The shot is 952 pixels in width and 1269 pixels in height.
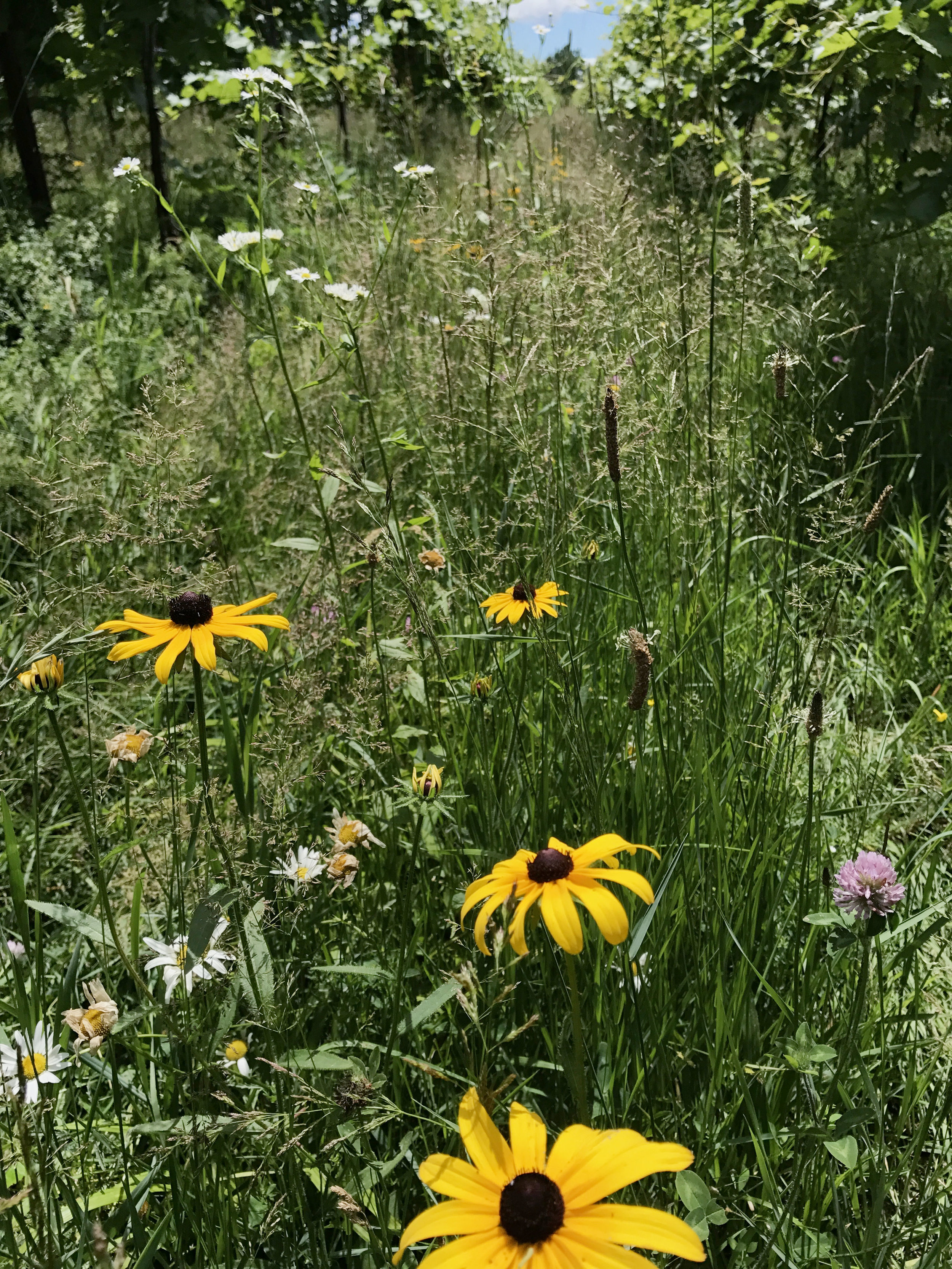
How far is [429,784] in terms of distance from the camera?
43.6 inches

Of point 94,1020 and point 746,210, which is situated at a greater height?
point 746,210

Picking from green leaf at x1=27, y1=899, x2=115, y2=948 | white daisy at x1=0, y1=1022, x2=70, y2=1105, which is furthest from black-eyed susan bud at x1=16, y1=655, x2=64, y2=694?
white daisy at x1=0, y1=1022, x2=70, y2=1105

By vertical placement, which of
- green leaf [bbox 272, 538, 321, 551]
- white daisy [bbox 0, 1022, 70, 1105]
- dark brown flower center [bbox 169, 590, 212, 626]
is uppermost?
dark brown flower center [bbox 169, 590, 212, 626]

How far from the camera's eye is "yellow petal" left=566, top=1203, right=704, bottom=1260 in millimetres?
548

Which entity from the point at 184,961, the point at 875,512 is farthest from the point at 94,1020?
the point at 875,512

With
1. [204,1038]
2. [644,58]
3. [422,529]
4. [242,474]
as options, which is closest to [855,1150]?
[204,1038]

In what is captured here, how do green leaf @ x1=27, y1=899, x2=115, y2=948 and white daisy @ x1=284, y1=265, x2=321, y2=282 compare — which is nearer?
green leaf @ x1=27, y1=899, x2=115, y2=948

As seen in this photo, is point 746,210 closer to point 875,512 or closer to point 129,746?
point 875,512

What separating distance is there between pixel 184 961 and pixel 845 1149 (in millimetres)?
678

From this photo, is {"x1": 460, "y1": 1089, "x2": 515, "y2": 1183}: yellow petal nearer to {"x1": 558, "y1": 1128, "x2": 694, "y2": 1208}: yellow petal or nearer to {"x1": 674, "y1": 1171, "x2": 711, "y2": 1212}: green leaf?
{"x1": 558, "y1": 1128, "x2": 694, "y2": 1208}: yellow petal

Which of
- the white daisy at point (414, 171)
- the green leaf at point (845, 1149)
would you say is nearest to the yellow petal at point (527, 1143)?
the green leaf at point (845, 1149)

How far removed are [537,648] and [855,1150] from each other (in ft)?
2.80

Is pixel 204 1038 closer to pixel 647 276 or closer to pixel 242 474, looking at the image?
pixel 647 276

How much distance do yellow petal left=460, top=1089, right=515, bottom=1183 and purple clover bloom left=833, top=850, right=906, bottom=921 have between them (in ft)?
1.37
